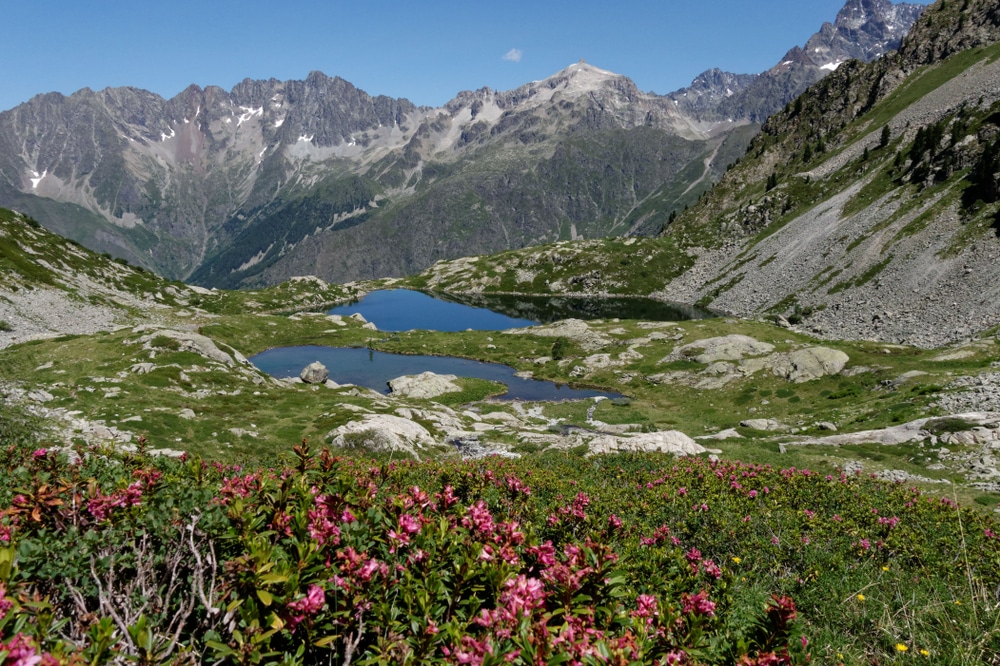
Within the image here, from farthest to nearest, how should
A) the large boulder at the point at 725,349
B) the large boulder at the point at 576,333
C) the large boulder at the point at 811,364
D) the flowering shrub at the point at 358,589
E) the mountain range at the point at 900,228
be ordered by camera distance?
the large boulder at the point at 576,333, the mountain range at the point at 900,228, the large boulder at the point at 725,349, the large boulder at the point at 811,364, the flowering shrub at the point at 358,589

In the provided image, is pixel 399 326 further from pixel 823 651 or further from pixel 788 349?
pixel 823 651

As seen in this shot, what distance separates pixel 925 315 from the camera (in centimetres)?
8756

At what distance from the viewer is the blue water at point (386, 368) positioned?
7856 centimetres

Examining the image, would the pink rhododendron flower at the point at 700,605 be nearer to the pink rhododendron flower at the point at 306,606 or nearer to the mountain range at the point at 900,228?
the pink rhododendron flower at the point at 306,606

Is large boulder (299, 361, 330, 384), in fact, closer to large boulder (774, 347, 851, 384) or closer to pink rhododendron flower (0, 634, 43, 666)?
large boulder (774, 347, 851, 384)

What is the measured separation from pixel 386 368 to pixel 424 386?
22096 mm

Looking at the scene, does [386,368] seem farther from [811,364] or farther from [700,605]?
[700,605]

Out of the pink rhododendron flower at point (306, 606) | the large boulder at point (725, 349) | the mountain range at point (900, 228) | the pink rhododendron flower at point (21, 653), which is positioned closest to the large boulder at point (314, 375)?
the large boulder at point (725, 349)

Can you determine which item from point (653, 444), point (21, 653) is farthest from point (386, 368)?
point (21, 653)

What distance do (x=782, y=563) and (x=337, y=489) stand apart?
10.1 metres

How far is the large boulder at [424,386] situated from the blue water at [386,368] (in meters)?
4.02

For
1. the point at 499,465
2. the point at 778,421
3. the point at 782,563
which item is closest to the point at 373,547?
the point at 782,563

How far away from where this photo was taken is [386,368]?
96000mm

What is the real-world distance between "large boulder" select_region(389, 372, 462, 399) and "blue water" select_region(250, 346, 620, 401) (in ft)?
13.2
